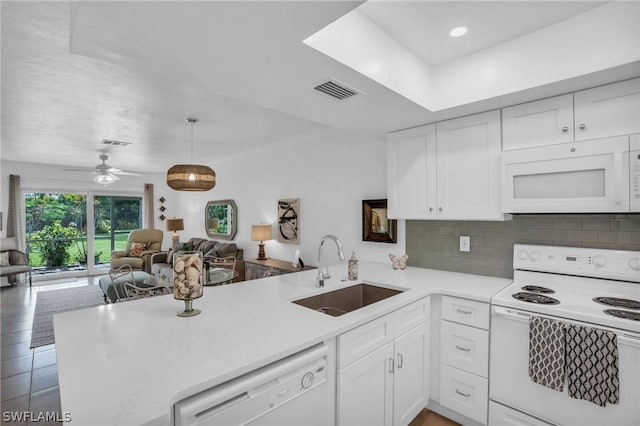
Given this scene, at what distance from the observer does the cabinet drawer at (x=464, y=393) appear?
1979 millimetres

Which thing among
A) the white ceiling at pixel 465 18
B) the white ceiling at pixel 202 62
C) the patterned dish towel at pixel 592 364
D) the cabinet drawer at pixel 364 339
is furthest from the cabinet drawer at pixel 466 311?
the white ceiling at pixel 465 18

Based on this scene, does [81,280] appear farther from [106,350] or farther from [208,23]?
[208,23]

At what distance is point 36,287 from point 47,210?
5.97 feet

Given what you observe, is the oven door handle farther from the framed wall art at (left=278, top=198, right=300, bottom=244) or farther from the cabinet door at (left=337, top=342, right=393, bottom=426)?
the framed wall art at (left=278, top=198, right=300, bottom=244)

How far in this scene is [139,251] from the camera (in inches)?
276

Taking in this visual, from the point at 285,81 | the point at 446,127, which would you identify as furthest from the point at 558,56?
the point at 285,81

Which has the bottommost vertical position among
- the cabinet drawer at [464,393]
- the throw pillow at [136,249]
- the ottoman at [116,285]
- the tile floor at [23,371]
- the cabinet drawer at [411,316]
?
the tile floor at [23,371]

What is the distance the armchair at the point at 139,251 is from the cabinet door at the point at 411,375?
21.1ft

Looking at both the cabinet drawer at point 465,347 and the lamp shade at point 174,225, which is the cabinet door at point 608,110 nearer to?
the cabinet drawer at point 465,347

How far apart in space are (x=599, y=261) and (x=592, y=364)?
74 centimetres

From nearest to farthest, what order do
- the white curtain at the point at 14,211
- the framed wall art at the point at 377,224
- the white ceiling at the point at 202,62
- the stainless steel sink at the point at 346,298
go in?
the white ceiling at the point at 202,62 → the stainless steel sink at the point at 346,298 → the framed wall art at the point at 377,224 → the white curtain at the point at 14,211

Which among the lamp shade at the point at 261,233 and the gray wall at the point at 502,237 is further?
the lamp shade at the point at 261,233

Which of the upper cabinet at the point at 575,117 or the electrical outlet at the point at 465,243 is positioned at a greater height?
the upper cabinet at the point at 575,117

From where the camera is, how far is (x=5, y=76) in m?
2.54
